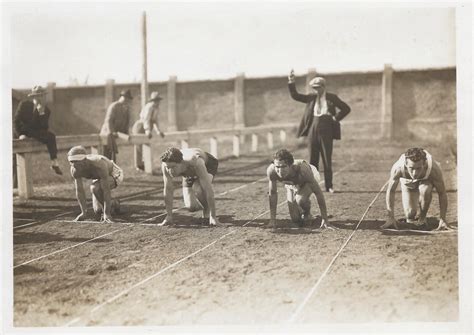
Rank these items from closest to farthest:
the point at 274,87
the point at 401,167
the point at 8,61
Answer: the point at 401,167 → the point at 8,61 → the point at 274,87

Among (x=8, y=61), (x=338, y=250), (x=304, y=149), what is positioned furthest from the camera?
(x=304, y=149)

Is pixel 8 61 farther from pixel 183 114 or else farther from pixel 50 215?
pixel 183 114

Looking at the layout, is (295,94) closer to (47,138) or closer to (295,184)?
(295,184)

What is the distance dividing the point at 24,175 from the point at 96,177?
1.85m

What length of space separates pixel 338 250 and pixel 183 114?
1847 centimetres

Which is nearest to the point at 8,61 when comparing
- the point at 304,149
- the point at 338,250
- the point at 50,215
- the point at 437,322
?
the point at 50,215

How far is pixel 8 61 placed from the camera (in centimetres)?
611

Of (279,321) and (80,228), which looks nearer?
(279,321)

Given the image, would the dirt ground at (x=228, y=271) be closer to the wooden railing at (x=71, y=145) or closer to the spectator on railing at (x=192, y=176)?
the spectator on railing at (x=192, y=176)

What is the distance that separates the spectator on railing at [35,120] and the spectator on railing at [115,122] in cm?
144

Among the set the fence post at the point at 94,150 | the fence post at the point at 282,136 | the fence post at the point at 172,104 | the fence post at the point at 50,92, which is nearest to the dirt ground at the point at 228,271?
the fence post at the point at 94,150

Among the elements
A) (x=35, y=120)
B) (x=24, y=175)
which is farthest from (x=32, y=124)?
(x=24, y=175)

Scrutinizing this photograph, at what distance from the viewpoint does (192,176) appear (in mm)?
6305

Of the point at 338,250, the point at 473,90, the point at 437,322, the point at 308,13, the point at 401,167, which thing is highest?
the point at 308,13
